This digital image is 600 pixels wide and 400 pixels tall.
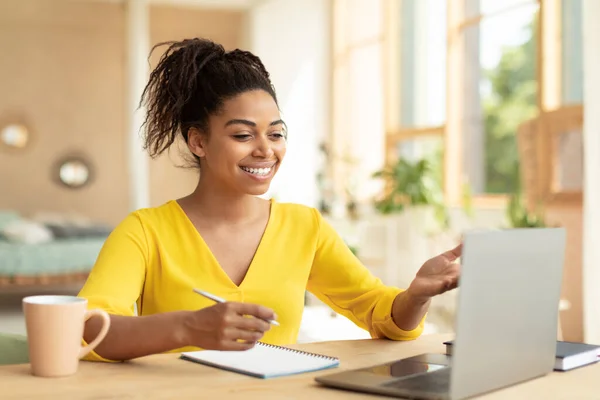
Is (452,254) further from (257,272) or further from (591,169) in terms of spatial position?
(591,169)

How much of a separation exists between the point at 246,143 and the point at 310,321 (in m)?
3.50

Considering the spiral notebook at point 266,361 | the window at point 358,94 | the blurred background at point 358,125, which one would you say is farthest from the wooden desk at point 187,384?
the window at point 358,94

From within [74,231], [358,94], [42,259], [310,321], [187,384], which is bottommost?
[310,321]

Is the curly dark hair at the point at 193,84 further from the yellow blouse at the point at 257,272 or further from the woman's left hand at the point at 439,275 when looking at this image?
the woman's left hand at the point at 439,275

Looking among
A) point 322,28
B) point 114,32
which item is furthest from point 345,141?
point 114,32

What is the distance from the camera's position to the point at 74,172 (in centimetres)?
815

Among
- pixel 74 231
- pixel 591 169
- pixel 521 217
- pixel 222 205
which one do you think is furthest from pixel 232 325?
pixel 74 231

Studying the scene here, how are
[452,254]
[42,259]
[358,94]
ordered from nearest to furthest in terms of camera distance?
1. [452,254]
2. [42,259]
3. [358,94]

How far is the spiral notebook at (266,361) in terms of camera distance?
1.10 metres

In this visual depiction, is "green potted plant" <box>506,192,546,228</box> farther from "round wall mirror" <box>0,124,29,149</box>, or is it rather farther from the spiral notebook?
"round wall mirror" <box>0,124,29,149</box>

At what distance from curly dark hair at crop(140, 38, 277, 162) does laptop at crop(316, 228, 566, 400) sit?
2.37ft

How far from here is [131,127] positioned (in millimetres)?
7293

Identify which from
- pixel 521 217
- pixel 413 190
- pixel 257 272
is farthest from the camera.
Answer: pixel 413 190

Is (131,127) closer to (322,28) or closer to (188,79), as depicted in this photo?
(322,28)
